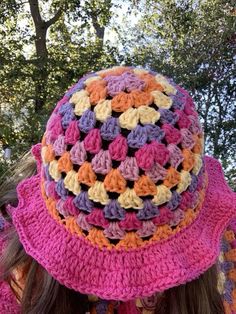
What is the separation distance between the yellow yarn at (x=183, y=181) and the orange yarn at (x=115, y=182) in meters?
0.09

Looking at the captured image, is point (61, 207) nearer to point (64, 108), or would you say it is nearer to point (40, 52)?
point (64, 108)

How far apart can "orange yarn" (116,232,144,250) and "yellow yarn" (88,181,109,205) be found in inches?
2.9

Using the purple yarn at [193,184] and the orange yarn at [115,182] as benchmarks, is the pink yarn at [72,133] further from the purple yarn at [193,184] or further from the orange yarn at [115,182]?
the purple yarn at [193,184]

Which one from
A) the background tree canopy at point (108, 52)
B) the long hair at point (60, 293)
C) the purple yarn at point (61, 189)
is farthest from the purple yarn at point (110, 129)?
the background tree canopy at point (108, 52)

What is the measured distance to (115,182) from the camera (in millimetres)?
846

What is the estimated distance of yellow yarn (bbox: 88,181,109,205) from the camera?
0.85 m

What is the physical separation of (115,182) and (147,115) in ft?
0.39

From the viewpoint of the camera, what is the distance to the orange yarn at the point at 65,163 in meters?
0.87

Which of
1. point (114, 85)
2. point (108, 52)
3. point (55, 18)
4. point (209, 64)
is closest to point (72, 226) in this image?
point (114, 85)

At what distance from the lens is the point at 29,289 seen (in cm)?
99

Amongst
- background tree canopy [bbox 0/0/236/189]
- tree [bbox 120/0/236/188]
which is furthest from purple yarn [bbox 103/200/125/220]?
tree [bbox 120/0/236/188]

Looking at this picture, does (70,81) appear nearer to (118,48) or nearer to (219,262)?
(118,48)

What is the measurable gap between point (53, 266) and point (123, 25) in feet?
17.8

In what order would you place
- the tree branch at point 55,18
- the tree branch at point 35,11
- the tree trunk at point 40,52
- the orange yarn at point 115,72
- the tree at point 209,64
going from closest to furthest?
the orange yarn at point 115,72
the tree at point 209,64
the tree trunk at point 40,52
the tree branch at point 35,11
the tree branch at point 55,18
